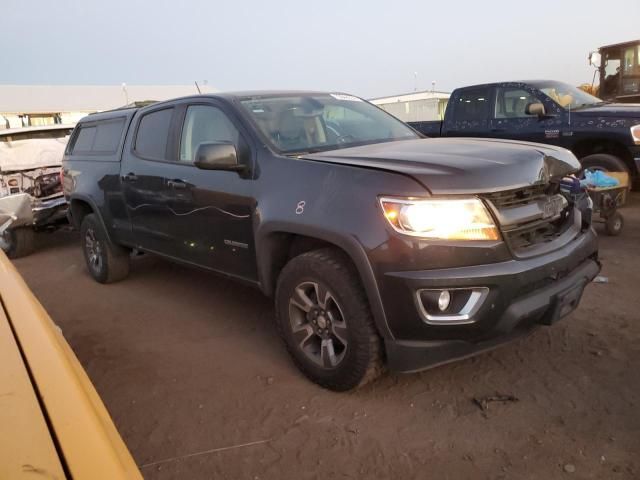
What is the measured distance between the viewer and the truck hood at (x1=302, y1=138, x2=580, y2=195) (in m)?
2.61

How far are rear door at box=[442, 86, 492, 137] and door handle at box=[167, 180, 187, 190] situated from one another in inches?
225

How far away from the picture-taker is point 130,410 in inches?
125

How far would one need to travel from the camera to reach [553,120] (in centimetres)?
755

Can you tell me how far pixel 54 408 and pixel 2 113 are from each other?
36005 millimetres

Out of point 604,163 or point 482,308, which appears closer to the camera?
point 482,308

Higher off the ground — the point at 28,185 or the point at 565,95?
the point at 565,95

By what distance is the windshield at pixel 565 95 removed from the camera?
7.66 m

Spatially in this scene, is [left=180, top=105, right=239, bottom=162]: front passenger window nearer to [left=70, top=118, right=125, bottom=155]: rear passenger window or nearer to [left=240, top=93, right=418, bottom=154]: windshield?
[left=240, top=93, right=418, bottom=154]: windshield

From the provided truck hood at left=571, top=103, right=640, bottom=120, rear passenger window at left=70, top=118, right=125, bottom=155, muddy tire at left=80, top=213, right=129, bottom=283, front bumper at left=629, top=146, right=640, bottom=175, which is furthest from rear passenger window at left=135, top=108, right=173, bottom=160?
front bumper at left=629, top=146, right=640, bottom=175

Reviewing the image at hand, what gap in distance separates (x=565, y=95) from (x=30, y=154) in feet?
27.9

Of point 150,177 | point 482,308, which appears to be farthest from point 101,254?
point 482,308

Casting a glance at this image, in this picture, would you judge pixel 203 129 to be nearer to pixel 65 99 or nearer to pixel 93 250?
pixel 93 250

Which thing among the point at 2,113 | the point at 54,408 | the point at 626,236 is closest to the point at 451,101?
the point at 626,236

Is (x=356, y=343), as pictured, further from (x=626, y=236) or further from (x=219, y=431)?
(x=626, y=236)
